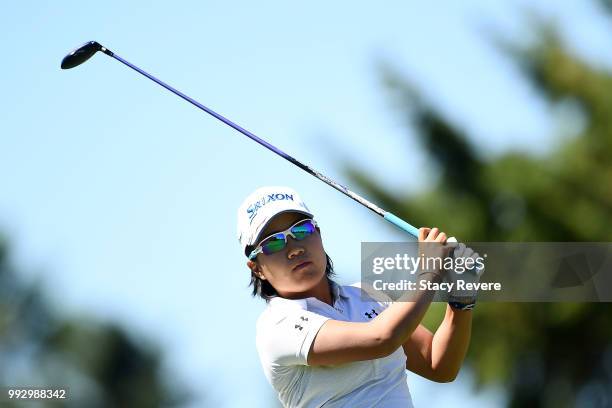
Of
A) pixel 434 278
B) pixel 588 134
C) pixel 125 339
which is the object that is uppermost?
pixel 588 134

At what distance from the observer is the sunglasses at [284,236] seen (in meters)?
5.43

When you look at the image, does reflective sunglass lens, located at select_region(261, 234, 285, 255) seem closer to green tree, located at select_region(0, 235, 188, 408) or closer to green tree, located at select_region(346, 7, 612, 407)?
green tree, located at select_region(346, 7, 612, 407)

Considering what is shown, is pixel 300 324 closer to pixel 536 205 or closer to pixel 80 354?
pixel 536 205

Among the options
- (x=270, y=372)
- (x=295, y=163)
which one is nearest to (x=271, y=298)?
(x=270, y=372)

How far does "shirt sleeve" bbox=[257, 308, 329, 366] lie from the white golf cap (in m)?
0.30

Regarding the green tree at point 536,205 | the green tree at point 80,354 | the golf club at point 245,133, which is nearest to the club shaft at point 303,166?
the golf club at point 245,133

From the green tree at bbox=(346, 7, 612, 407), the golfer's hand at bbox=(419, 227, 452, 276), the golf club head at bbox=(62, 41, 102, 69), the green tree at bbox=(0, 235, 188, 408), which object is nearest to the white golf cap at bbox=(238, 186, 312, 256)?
the golfer's hand at bbox=(419, 227, 452, 276)

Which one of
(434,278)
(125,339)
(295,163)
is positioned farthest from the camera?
(125,339)

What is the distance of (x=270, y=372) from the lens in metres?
5.44

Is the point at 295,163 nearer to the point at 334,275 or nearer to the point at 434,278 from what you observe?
the point at 334,275

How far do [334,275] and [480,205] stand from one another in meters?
18.1

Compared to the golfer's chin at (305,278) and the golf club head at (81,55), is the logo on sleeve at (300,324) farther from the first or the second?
the golf club head at (81,55)

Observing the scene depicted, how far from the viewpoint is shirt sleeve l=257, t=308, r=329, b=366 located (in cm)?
524

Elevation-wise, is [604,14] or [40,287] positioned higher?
[604,14]
